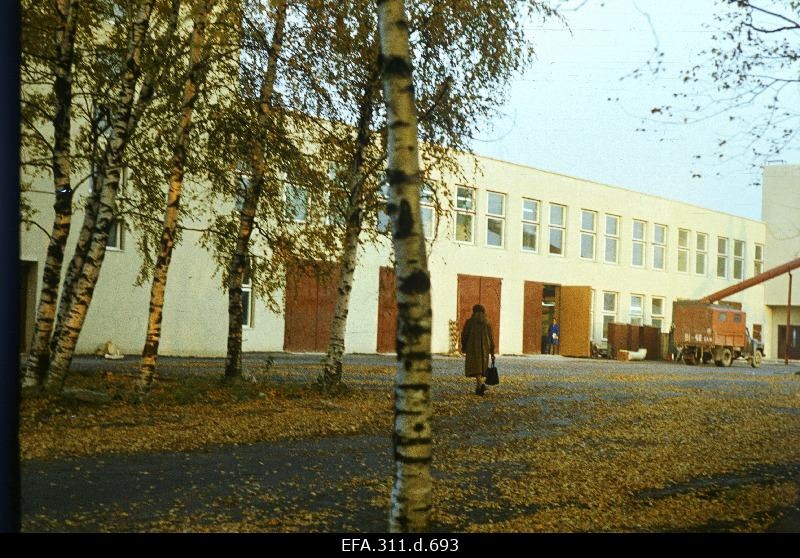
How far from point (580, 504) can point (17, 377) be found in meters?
5.38

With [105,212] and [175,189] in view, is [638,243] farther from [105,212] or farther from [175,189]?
[105,212]

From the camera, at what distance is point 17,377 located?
5461 mm

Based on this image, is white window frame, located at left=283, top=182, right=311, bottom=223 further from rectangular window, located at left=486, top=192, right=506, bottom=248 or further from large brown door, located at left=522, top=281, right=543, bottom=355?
large brown door, located at left=522, top=281, right=543, bottom=355

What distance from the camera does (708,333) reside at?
4978cm

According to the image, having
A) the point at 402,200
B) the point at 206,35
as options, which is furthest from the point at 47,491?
the point at 206,35

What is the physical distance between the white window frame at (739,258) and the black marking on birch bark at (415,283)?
63.0m

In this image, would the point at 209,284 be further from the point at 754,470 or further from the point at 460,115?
the point at 754,470

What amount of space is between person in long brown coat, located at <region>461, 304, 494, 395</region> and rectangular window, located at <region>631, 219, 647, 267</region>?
37116mm

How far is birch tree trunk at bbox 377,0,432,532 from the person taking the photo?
6.49m

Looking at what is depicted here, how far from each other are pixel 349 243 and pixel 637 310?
40.3 metres

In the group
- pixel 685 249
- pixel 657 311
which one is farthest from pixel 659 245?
pixel 657 311

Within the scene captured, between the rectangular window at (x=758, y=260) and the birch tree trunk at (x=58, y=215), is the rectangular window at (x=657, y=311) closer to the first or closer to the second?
the rectangular window at (x=758, y=260)

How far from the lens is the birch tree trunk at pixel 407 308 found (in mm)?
6488

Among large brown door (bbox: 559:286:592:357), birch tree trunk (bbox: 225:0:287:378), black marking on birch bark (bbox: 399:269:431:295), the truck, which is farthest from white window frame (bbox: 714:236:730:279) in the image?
black marking on birch bark (bbox: 399:269:431:295)
